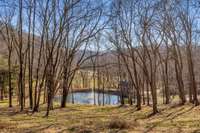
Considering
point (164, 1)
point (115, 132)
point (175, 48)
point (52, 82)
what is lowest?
point (115, 132)

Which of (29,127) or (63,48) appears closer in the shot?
(29,127)

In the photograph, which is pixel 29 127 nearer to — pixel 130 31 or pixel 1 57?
pixel 130 31

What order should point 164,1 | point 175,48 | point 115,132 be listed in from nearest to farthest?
1. point 115,132
2. point 164,1
3. point 175,48

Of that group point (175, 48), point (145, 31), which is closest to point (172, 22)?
point (175, 48)

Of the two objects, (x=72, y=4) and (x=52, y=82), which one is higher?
(x=72, y=4)

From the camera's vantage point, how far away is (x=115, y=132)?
467 inches

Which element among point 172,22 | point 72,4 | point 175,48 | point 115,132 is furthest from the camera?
point 175,48

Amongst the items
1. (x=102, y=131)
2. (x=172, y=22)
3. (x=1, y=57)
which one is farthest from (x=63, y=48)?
(x=1, y=57)

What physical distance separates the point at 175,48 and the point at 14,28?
12436 millimetres

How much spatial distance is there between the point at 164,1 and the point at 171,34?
378cm

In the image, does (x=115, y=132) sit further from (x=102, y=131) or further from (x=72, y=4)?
(x=72, y=4)

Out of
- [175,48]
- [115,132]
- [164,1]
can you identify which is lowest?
[115,132]

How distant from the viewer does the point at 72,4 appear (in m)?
17.9

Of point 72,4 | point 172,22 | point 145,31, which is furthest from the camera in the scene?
point 172,22
